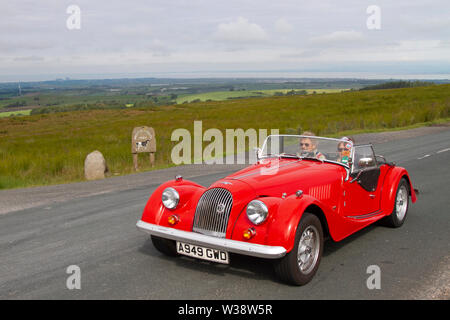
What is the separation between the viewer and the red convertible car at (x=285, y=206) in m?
4.22

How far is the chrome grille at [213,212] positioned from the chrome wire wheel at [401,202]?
3228mm

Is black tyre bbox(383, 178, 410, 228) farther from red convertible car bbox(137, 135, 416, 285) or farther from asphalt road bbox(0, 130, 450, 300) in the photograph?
asphalt road bbox(0, 130, 450, 300)

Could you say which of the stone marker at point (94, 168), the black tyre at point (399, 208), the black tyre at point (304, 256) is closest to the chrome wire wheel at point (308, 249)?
the black tyre at point (304, 256)

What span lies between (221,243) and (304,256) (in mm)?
926

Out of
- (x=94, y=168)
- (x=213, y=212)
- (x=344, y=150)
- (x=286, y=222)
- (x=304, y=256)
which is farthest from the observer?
(x=94, y=168)

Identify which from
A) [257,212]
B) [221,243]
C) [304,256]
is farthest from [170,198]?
[304,256]

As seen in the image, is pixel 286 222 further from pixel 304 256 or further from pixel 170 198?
pixel 170 198

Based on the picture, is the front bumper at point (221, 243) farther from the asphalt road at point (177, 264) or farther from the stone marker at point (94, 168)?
the stone marker at point (94, 168)

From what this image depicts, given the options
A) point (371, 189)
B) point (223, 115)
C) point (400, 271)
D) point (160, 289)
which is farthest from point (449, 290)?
point (223, 115)

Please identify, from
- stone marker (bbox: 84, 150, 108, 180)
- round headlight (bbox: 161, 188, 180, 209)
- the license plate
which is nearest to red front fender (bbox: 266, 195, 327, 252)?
the license plate

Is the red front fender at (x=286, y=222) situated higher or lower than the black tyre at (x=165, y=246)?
higher

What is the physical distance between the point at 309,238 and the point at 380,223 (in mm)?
2458

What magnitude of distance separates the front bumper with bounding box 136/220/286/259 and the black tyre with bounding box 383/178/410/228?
297 cm

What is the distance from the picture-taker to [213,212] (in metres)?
4.61
